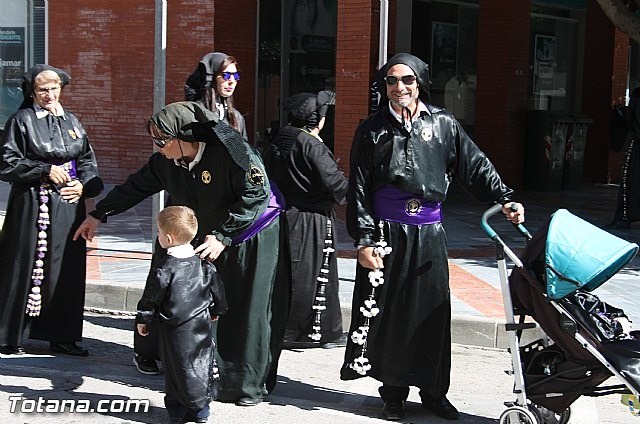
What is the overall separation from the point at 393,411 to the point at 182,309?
138cm

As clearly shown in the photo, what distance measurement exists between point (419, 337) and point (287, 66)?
12231mm

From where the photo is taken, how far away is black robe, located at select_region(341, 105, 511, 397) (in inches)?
231

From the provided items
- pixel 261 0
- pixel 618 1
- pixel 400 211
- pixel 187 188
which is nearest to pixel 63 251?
pixel 187 188

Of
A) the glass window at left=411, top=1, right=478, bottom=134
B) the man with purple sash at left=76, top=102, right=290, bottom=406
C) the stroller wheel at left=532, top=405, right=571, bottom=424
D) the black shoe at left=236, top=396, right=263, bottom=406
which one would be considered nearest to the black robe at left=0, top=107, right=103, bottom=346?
the man with purple sash at left=76, top=102, right=290, bottom=406

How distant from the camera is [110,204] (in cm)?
665

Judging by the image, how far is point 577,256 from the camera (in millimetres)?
5129

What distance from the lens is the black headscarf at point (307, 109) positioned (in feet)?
25.0

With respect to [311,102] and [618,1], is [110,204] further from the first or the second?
[618,1]

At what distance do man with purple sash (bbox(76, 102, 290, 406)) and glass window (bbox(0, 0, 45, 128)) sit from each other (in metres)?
12.0

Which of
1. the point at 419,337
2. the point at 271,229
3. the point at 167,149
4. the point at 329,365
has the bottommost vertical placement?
the point at 329,365

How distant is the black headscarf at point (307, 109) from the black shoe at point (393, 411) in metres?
2.44

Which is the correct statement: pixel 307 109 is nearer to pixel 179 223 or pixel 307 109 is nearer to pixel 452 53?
pixel 179 223

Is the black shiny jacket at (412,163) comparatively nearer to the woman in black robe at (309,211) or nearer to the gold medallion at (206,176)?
the gold medallion at (206,176)

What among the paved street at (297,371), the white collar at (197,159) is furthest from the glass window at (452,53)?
the white collar at (197,159)
